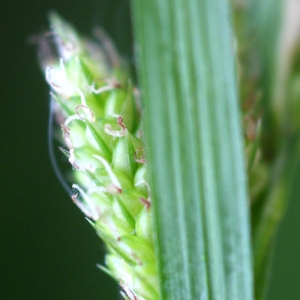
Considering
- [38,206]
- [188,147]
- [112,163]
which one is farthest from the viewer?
[38,206]

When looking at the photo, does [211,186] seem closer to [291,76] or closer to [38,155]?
A: [291,76]

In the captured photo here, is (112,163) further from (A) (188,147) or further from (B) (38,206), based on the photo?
(B) (38,206)

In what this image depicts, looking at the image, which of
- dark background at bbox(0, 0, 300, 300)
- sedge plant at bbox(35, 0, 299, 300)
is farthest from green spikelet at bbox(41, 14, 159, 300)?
dark background at bbox(0, 0, 300, 300)

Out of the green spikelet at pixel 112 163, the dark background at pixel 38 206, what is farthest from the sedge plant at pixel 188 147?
the dark background at pixel 38 206

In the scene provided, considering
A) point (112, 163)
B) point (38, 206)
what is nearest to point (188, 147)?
point (112, 163)

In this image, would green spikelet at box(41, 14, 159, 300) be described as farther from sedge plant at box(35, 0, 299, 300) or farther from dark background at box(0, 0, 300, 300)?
dark background at box(0, 0, 300, 300)
